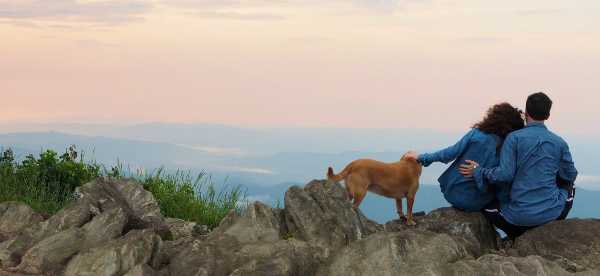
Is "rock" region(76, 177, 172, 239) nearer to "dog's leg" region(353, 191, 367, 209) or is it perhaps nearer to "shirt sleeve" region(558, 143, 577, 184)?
"dog's leg" region(353, 191, 367, 209)

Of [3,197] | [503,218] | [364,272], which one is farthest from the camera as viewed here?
[3,197]

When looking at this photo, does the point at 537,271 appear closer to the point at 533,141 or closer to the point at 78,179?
the point at 533,141

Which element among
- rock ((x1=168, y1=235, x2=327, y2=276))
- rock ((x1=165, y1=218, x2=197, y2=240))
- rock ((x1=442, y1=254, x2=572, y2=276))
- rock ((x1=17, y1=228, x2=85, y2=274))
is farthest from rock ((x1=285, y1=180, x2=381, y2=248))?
rock ((x1=17, y1=228, x2=85, y2=274))

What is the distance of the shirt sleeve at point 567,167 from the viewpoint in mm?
12828

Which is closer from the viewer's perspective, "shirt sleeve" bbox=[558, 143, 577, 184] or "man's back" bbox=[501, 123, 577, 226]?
"man's back" bbox=[501, 123, 577, 226]

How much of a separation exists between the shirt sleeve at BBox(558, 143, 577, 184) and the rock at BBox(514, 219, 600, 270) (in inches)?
28.7

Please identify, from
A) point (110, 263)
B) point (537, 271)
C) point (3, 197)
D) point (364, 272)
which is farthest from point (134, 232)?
point (3, 197)

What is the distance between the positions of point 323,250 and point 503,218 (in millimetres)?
3428

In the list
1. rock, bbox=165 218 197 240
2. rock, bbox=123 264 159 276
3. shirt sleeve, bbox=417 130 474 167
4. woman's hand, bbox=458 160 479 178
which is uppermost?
shirt sleeve, bbox=417 130 474 167

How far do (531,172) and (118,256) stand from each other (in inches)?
243

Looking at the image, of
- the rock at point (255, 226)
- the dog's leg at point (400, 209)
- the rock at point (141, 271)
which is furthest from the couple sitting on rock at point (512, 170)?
the rock at point (141, 271)

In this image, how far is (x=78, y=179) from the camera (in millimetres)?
19219

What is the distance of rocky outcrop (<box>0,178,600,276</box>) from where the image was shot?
1023 cm

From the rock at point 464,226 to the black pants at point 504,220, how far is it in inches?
5.3
